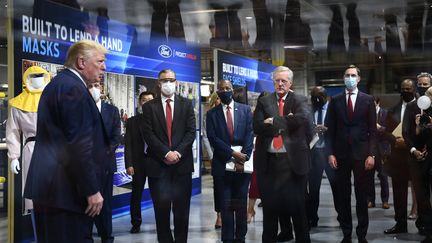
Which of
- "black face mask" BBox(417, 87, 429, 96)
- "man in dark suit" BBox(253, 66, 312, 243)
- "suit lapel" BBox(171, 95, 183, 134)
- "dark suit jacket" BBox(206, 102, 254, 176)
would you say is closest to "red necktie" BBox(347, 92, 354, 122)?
"man in dark suit" BBox(253, 66, 312, 243)

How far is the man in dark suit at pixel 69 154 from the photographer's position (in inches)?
71.9

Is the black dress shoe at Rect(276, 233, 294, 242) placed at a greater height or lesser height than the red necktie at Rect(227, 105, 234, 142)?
lesser

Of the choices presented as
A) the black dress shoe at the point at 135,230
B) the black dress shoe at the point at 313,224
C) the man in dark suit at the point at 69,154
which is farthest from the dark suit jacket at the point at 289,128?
the black dress shoe at the point at 135,230

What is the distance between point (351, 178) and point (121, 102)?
1.79 metres

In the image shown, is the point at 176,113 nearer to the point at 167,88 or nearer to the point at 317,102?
the point at 167,88

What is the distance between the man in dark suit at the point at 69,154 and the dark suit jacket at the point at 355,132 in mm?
1378

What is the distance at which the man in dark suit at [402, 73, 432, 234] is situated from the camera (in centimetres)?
272

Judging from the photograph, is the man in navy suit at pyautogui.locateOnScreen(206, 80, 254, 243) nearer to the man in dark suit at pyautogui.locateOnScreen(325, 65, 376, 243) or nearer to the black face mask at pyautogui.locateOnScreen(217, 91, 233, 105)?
the black face mask at pyautogui.locateOnScreen(217, 91, 233, 105)

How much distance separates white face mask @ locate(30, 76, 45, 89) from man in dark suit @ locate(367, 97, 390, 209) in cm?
183

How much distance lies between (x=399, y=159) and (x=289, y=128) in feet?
2.25

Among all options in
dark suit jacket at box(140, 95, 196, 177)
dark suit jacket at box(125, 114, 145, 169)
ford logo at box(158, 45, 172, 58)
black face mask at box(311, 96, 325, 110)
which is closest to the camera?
black face mask at box(311, 96, 325, 110)

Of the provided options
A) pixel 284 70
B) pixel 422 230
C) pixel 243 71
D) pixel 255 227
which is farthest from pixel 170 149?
pixel 422 230

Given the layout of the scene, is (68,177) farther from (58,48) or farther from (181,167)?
(58,48)

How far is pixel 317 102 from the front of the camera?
277cm
